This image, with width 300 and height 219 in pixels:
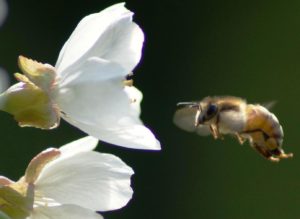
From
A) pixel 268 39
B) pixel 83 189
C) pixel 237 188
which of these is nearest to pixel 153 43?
pixel 268 39

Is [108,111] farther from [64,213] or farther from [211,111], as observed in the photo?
[211,111]

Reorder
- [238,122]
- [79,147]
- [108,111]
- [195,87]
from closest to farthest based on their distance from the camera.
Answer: [108,111] → [79,147] → [238,122] → [195,87]

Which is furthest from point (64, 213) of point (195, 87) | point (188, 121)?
point (195, 87)

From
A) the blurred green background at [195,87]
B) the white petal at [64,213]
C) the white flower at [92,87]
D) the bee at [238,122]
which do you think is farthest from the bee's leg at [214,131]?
the blurred green background at [195,87]

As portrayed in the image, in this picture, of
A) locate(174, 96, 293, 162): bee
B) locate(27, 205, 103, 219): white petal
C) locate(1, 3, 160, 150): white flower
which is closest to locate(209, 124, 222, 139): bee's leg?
locate(174, 96, 293, 162): bee

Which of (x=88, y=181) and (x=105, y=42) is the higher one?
(x=105, y=42)

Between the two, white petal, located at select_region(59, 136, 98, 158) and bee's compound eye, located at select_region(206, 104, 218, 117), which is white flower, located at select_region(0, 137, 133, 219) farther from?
bee's compound eye, located at select_region(206, 104, 218, 117)

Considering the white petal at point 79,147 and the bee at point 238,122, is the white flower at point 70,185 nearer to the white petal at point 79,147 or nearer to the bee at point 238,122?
the white petal at point 79,147
